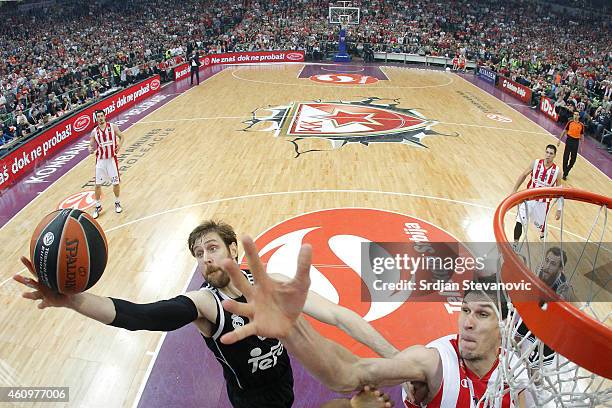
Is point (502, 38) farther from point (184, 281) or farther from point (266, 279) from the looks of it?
point (266, 279)

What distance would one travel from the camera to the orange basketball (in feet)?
7.72

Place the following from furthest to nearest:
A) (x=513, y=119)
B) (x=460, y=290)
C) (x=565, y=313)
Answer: (x=513, y=119), (x=460, y=290), (x=565, y=313)

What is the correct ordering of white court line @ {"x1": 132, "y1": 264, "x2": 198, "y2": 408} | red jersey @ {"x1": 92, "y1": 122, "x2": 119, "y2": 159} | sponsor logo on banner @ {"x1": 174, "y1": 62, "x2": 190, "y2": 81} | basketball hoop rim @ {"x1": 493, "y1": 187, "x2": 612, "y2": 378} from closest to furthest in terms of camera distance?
basketball hoop rim @ {"x1": 493, "y1": 187, "x2": 612, "y2": 378}
white court line @ {"x1": 132, "y1": 264, "x2": 198, "y2": 408}
red jersey @ {"x1": 92, "y1": 122, "x2": 119, "y2": 159}
sponsor logo on banner @ {"x1": 174, "y1": 62, "x2": 190, "y2": 81}

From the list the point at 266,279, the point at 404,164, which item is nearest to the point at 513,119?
the point at 404,164

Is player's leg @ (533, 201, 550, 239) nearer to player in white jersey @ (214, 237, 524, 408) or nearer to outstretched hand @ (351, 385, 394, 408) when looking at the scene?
player in white jersey @ (214, 237, 524, 408)

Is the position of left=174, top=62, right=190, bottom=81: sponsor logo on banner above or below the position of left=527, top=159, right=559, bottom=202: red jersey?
below

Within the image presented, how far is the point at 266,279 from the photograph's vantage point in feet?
5.33

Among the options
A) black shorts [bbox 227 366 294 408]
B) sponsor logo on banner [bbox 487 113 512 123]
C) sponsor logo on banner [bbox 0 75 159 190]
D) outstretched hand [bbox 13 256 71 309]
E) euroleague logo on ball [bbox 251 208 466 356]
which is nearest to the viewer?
outstretched hand [bbox 13 256 71 309]

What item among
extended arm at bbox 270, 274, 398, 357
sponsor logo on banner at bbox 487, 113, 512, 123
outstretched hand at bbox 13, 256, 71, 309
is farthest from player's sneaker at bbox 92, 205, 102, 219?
sponsor logo on banner at bbox 487, 113, 512, 123

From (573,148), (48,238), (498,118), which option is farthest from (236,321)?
(498,118)

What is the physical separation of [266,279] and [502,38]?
33819mm

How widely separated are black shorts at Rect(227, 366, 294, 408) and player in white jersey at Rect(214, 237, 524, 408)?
1.32 m

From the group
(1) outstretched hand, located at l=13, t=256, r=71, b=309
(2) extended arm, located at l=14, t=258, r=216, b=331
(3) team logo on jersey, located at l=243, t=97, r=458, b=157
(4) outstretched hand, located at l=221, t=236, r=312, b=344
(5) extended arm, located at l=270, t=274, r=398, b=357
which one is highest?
(4) outstretched hand, located at l=221, t=236, r=312, b=344

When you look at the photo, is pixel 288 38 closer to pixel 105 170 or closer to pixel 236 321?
pixel 105 170
